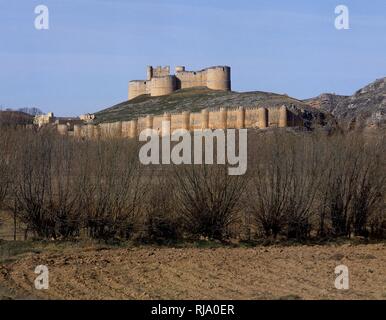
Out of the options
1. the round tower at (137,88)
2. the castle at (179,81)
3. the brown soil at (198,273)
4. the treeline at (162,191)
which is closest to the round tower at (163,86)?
the castle at (179,81)

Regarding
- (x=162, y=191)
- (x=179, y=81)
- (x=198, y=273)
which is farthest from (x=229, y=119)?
(x=179, y=81)

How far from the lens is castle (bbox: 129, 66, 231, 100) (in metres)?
88.4

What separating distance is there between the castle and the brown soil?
71995 millimetres

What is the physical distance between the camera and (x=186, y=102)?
262ft

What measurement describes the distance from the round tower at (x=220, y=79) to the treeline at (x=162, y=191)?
6829cm

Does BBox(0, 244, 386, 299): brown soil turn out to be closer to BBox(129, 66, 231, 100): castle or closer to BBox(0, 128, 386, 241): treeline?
BBox(0, 128, 386, 241): treeline

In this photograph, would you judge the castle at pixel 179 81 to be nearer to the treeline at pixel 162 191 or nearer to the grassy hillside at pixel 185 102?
the grassy hillside at pixel 185 102

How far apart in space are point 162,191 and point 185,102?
61137 mm

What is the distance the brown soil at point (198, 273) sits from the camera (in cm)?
1066

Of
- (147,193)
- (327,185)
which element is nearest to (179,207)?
(147,193)

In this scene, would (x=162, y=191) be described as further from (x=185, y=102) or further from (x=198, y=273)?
(x=185, y=102)

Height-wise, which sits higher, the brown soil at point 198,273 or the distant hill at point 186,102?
the distant hill at point 186,102

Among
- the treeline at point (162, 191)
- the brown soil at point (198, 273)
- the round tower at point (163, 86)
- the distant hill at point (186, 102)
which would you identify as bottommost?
the brown soil at point (198, 273)

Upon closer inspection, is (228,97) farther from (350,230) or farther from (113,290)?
(113,290)
